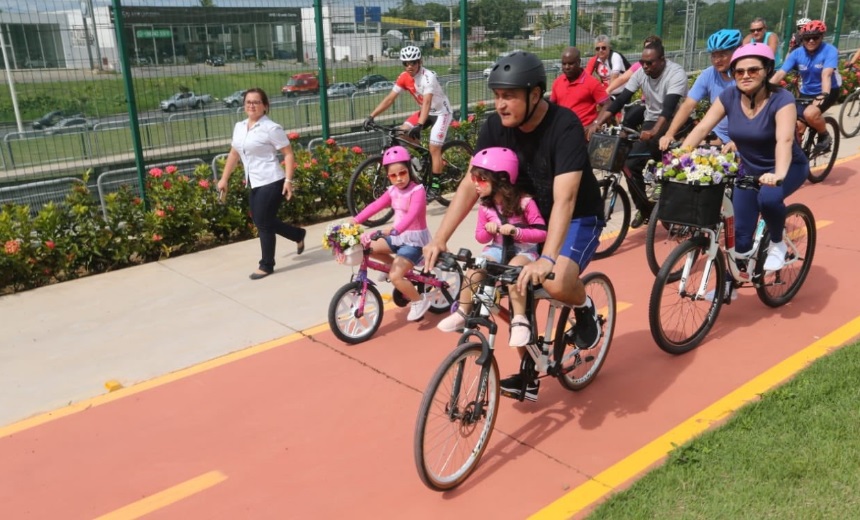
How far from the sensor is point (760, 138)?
548 cm

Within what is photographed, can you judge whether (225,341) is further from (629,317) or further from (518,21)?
(518,21)

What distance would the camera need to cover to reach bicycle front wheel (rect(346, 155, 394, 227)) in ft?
29.4

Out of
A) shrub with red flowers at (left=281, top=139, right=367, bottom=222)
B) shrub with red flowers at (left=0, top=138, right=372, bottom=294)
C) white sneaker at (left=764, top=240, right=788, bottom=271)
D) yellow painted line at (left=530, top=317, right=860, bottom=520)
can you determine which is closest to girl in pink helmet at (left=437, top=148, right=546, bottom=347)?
yellow painted line at (left=530, top=317, right=860, bottom=520)

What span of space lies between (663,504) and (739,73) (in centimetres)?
310

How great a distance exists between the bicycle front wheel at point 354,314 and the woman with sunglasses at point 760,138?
8.39 ft

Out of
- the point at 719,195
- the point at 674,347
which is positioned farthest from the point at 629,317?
the point at 719,195

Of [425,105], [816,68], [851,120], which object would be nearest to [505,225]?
[425,105]

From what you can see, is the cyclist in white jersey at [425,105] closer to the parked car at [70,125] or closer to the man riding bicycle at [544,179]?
the parked car at [70,125]

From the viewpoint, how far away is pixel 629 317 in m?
6.24

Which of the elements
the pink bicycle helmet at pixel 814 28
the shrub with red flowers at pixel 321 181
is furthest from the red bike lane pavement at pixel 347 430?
the pink bicycle helmet at pixel 814 28

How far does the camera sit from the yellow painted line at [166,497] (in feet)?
12.8

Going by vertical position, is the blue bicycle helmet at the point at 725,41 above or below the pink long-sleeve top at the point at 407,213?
above

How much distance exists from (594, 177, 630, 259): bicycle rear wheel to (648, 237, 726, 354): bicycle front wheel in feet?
4.57

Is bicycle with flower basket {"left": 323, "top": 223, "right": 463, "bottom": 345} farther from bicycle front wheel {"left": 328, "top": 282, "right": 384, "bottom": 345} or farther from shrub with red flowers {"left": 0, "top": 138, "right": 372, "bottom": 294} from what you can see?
shrub with red flowers {"left": 0, "top": 138, "right": 372, "bottom": 294}
